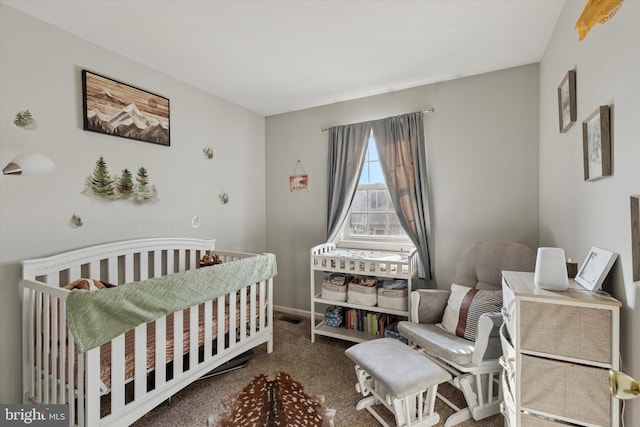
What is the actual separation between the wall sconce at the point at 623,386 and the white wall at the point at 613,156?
41cm

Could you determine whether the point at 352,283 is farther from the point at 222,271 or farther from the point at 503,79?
the point at 503,79

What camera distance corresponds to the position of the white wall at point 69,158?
168 centimetres

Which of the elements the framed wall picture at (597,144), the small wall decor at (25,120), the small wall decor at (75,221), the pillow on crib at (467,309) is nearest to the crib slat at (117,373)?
the small wall decor at (75,221)

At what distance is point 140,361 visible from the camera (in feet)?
5.20

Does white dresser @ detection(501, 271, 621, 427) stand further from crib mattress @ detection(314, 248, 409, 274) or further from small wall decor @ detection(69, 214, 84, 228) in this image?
small wall decor @ detection(69, 214, 84, 228)

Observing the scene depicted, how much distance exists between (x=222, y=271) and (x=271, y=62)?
5.36 feet

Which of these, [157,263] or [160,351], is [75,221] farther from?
[160,351]

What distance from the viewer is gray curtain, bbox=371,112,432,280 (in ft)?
8.62

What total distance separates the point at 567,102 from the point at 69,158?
3.00 metres

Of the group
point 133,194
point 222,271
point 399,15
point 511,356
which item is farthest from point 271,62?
point 511,356

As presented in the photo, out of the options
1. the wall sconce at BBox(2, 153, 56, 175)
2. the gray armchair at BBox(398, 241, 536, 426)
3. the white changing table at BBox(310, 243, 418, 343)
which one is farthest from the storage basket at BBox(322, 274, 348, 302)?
the wall sconce at BBox(2, 153, 56, 175)

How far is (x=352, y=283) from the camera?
2.65m

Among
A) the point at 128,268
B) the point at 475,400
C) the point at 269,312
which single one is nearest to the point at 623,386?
the point at 475,400

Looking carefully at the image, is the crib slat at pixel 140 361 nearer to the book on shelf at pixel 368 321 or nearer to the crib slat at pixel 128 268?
the crib slat at pixel 128 268
